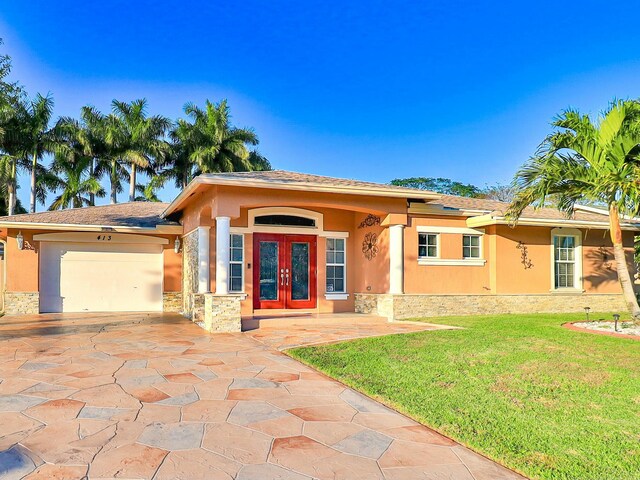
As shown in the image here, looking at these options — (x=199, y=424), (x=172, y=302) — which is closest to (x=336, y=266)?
(x=172, y=302)

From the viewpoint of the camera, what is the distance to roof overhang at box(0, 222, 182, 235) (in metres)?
13.6

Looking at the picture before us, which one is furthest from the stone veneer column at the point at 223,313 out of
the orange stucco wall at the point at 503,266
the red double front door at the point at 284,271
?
the orange stucco wall at the point at 503,266

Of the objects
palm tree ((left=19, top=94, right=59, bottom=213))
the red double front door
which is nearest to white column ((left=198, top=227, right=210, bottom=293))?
the red double front door

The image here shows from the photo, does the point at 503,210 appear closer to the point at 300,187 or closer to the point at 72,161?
the point at 300,187

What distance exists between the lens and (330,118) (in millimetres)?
23797

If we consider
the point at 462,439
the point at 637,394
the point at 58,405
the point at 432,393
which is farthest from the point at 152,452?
the point at 637,394

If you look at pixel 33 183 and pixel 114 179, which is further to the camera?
pixel 114 179

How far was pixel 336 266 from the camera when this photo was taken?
14.0 metres

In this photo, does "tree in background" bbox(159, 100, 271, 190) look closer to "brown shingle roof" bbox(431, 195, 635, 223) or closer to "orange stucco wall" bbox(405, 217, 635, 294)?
"brown shingle roof" bbox(431, 195, 635, 223)

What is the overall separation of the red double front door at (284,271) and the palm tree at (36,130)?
22.2 meters

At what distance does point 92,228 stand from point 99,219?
1.02 meters

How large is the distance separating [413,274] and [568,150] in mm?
4891

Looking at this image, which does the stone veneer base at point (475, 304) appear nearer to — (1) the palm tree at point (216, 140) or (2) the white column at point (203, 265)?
(2) the white column at point (203, 265)

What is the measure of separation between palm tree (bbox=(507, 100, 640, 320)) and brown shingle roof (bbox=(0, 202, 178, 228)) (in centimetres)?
1097
